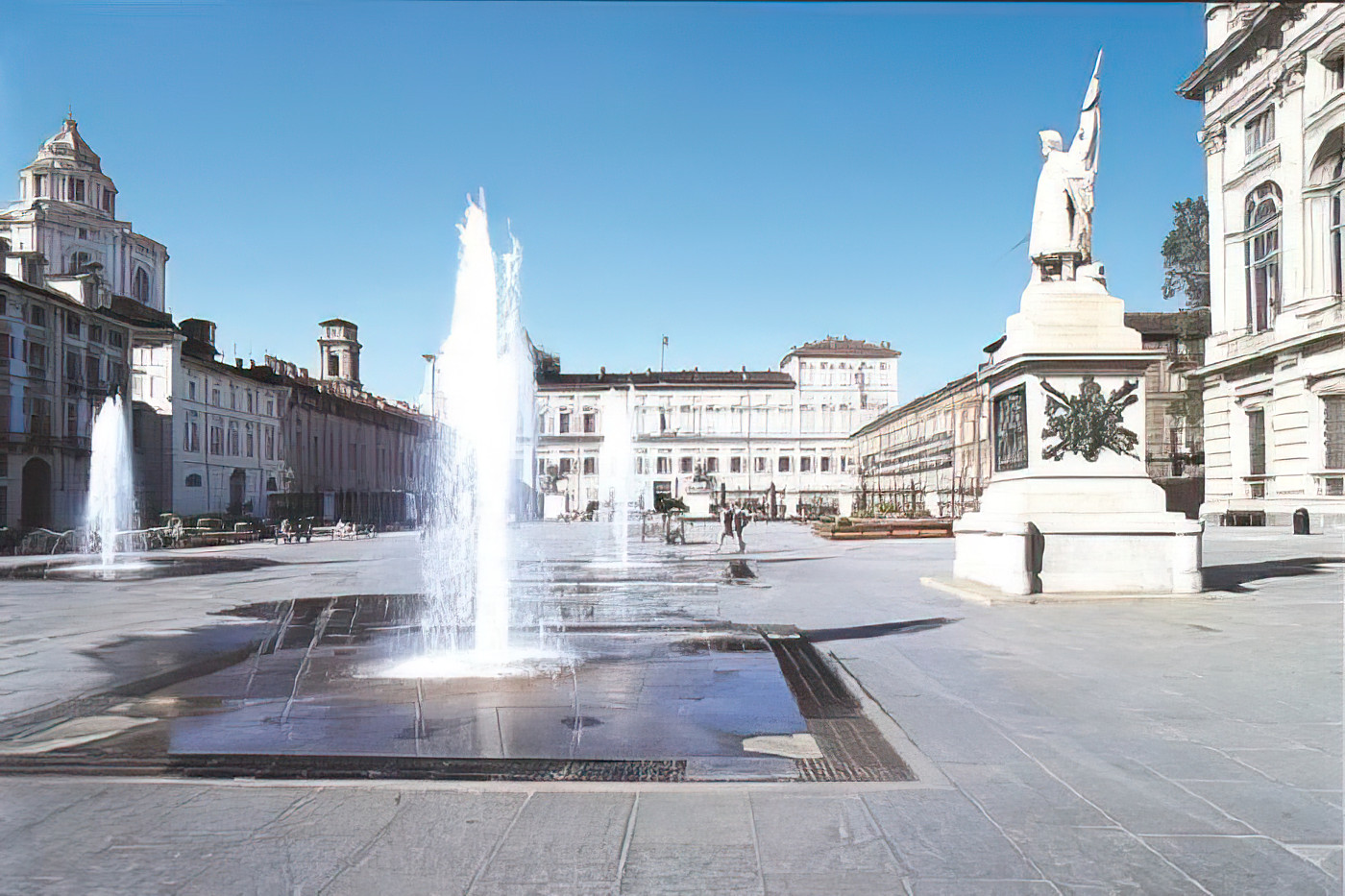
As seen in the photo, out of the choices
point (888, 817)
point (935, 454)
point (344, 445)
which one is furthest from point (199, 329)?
point (888, 817)

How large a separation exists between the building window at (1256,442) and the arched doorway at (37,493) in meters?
50.3

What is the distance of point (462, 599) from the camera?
16.2m

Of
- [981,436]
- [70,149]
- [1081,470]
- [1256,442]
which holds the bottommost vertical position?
[1081,470]

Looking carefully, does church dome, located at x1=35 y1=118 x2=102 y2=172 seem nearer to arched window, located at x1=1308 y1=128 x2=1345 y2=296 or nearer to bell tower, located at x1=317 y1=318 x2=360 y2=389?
bell tower, located at x1=317 y1=318 x2=360 y2=389

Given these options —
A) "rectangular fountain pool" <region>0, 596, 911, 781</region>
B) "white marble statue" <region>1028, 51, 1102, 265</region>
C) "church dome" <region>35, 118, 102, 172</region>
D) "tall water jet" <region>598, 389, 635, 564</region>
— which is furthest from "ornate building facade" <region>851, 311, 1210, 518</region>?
"church dome" <region>35, 118, 102, 172</region>

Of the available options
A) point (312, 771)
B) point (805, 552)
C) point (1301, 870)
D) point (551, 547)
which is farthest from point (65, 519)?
point (1301, 870)

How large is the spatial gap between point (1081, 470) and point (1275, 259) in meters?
28.5

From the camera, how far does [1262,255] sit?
121 feet

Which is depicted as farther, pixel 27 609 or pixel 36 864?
pixel 27 609

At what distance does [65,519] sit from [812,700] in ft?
163

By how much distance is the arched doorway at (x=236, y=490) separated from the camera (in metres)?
61.7

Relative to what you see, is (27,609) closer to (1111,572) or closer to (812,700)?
(812,700)

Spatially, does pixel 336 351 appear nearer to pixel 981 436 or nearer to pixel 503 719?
pixel 981 436

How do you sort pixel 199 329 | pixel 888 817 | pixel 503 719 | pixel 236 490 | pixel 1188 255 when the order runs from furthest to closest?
pixel 1188 255
pixel 199 329
pixel 236 490
pixel 503 719
pixel 888 817
